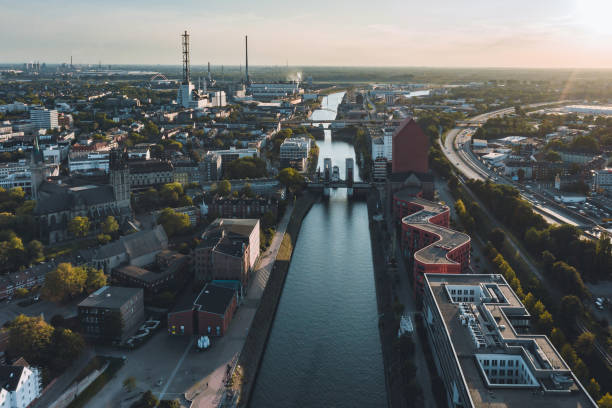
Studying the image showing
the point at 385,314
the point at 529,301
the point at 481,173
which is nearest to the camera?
the point at 529,301

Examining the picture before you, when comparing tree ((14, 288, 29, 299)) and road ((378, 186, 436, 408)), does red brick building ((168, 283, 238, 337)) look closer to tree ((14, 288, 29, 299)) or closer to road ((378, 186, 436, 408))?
road ((378, 186, 436, 408))

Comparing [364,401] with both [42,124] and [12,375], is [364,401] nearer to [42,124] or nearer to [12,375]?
[12,375]

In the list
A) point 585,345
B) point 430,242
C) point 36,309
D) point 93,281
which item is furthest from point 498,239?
point 36,309

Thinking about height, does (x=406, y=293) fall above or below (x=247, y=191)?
below

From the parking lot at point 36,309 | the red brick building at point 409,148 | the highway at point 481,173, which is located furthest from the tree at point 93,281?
the highway at point 481,173

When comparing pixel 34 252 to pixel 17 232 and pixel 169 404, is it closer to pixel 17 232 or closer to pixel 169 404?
pixel 17 232

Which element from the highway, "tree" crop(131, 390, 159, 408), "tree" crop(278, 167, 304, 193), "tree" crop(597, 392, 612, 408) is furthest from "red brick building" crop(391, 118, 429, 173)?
Answer: "tree" crop(131, 390, 159, 408)

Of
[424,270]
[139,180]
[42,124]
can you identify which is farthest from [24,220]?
[42,124]
